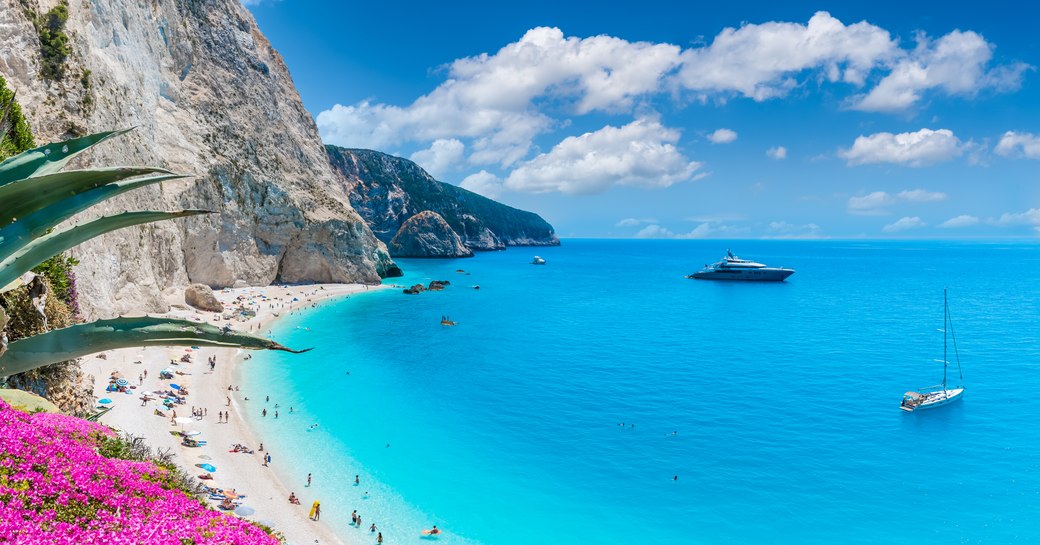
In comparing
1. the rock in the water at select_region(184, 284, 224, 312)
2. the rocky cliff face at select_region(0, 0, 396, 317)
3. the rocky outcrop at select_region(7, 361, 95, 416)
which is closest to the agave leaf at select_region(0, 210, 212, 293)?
the rocky outcrop at select_region(7, 361, 95, 416)

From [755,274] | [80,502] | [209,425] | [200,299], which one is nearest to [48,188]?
[80,502]

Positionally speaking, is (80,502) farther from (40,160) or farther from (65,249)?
(40,160)

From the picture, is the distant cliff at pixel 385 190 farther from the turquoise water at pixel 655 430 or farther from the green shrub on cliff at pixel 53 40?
the green shrub on cliff at pixel 53 40

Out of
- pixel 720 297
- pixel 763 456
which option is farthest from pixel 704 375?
pixel 720 297

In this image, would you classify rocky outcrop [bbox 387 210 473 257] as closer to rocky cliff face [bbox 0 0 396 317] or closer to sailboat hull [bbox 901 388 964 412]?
rocky cliff face [bbox 0 0 396 317]

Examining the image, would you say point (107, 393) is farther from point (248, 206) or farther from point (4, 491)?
point (248, 206)

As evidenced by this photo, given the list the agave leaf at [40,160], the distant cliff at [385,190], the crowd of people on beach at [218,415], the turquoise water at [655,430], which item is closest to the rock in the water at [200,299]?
the turquoise water at [655,430]
